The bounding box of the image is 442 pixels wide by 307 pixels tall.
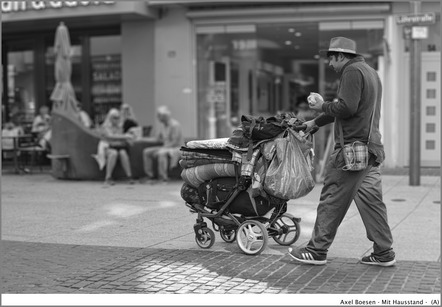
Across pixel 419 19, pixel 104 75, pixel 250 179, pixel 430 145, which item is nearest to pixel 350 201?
pixel 250 179

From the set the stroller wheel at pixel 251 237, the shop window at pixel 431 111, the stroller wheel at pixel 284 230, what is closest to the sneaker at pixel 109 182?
the stroller wheel at pixel 284 230

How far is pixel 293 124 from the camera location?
6352 mm

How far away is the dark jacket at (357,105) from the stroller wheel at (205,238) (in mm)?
1765

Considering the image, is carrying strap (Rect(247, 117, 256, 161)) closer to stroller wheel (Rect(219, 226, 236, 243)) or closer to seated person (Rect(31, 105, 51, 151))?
stroller wheel (Rect(219, 226, 236, 243))

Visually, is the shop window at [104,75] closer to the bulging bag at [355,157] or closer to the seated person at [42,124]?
the seated person at [42,124]

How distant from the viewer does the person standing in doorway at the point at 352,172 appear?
18.9 ft

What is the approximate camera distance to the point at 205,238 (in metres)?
6.90

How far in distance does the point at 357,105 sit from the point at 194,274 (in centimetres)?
206

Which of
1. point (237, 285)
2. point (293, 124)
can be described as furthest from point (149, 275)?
point (293, 124)

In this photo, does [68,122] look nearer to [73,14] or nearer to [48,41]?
[73,14]

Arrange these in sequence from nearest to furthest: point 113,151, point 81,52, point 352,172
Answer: point 352,172
point 113,151
point 81,52

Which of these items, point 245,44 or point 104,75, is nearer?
point 245,44

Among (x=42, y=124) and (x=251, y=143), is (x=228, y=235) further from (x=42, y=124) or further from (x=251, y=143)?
(x=42, y=124)

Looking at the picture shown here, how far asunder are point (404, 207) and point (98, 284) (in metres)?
5.64
